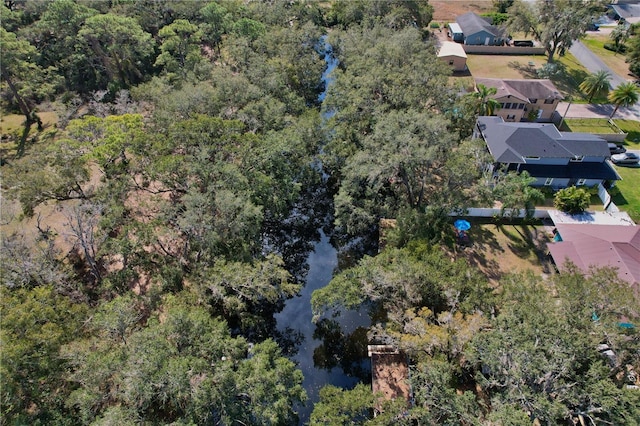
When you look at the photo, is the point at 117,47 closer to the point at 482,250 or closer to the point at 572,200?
the point at 482,250

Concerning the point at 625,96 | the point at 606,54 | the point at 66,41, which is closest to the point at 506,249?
the point at 625,96

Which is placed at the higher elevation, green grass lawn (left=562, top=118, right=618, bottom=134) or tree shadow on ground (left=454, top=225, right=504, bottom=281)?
green grass lawn (left=562, top=118, right=618, bottom=134)

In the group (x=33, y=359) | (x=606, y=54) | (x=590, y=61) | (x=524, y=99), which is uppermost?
(x=606, y=54)

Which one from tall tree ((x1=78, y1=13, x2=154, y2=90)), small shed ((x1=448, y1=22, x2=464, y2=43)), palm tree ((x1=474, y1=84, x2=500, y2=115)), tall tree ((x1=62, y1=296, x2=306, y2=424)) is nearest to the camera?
tall tree ((x1=62, y1=296, x2=306, y2=424))

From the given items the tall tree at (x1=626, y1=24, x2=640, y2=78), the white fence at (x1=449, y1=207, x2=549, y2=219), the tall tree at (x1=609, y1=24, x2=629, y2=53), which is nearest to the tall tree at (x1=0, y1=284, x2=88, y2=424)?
the white fence at (x1=449, y1=207, x2=549, y2=219)

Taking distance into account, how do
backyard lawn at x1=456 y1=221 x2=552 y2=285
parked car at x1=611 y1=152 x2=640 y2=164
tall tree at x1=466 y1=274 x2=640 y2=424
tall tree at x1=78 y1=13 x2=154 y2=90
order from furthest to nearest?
1. tall tree at x1=78 y1=13 x2=154 y2=90
2. parked car at x1=611 y1=152 x2=640 y2=164
3. backyard lawn at x1=456 y1=221 x2=552 y2=285
4. tall tree at x1=466 y1=274 x2=640 y2=424

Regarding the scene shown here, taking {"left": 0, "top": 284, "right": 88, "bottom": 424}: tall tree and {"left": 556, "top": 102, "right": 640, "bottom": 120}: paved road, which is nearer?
{"left": 0, "top": 284, "right": 88, "bottom": 424}: tall tree

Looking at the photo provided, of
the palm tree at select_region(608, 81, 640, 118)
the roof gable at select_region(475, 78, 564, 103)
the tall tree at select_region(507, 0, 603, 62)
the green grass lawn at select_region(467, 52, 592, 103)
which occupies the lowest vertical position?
the green grass lawn at select_region(467, 52, 592, 103)

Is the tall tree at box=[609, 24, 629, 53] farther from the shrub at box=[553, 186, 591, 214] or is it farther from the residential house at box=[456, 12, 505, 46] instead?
the shrub at box=[553, 186, 591, 214]
